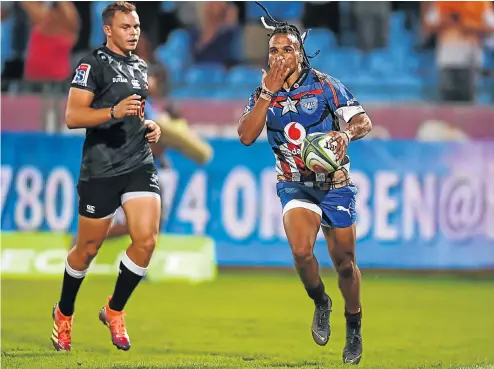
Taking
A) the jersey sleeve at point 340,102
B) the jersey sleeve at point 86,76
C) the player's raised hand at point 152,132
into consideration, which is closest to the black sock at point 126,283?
the player's raised hand at point 152,132

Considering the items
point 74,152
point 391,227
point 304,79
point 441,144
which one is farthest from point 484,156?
point 304,79

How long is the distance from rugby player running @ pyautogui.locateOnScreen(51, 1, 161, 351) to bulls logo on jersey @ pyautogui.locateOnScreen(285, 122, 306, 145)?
1.06 meters

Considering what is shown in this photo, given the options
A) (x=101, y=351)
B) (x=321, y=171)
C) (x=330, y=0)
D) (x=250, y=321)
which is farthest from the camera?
(x=330, y=0)

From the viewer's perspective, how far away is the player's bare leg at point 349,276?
790 centimetres

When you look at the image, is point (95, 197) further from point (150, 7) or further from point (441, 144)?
point (150, 7)

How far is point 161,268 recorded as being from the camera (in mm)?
14188

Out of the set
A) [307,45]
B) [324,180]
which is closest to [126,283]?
[324,180]

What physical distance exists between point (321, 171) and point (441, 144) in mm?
6961

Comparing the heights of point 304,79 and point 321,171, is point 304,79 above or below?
above

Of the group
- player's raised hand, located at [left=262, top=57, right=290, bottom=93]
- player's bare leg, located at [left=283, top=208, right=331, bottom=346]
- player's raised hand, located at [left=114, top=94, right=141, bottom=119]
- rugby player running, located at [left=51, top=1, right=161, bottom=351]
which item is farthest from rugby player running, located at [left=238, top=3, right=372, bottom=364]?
rugby player running, located at [left=51, top=1, right=161, bottom=351]

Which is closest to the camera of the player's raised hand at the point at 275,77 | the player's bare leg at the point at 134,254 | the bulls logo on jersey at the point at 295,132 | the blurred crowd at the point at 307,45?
the player's raised hand at the point at 275,77

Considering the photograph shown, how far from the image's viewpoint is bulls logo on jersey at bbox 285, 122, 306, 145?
7883 millimetres

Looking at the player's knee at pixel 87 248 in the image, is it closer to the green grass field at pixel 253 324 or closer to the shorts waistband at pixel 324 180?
the green grass field at pixel 253 324

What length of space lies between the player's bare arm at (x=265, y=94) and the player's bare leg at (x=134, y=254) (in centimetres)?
103
